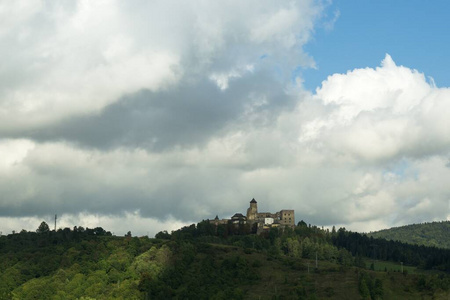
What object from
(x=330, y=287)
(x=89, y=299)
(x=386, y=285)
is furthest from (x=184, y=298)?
(x=386, y=285)

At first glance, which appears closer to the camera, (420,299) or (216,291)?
(420,299)

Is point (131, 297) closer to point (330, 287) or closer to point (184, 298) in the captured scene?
point (184, 298)

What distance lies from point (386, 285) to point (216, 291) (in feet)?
179

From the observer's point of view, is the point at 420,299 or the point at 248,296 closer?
the point at 420,299

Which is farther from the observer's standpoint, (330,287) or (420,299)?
(330,287)

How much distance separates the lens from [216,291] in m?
196

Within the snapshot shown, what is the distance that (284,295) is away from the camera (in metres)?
191

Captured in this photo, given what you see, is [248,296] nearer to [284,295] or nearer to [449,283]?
[284,295]

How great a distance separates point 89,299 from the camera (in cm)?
19338

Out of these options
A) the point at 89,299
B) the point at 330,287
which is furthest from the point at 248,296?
the point at 89,299

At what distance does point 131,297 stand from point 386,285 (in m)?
82.9

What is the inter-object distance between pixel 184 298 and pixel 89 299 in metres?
30.4

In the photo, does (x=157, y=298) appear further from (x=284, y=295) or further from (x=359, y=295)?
(x=359, y=295)

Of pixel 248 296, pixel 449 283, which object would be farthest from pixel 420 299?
pixel 248 296
